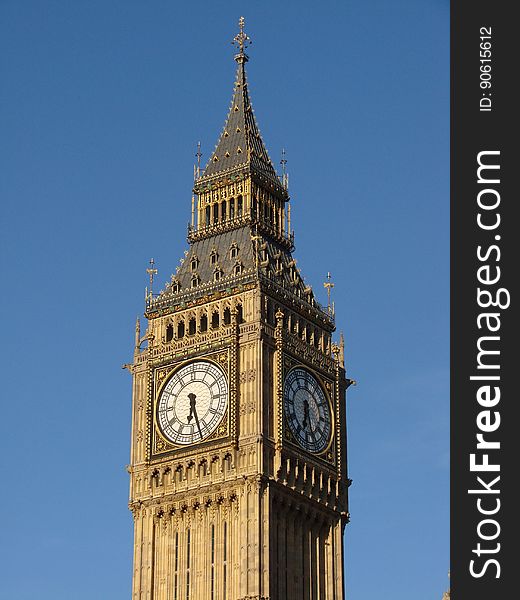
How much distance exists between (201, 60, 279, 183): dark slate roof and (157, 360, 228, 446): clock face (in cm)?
1502

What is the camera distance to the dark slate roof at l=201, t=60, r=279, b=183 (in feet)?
331

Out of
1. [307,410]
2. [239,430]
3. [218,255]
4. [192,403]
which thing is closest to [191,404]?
[192,403]

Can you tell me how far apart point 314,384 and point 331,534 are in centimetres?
890

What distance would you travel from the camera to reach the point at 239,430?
293ft

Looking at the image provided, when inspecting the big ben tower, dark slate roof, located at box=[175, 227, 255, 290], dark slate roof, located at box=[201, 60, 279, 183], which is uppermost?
dark slate roof, located at box=[201, 60, 279, 183]

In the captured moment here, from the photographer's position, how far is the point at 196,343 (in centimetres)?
9300

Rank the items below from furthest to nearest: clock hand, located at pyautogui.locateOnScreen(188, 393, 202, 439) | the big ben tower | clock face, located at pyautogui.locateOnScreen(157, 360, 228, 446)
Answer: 1. clock hand, located at pyautogui.locateOnScreen(188, 393, 202, 439)
2. clock face, located at pyautogui.locateOnScreen(157, 360, 228, 446)
3. the big ben tower

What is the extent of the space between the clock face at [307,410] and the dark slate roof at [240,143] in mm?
14799

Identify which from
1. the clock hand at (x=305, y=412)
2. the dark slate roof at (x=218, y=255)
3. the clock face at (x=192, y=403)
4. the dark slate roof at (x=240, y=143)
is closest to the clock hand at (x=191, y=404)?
the clock face at (x=192, y=403)

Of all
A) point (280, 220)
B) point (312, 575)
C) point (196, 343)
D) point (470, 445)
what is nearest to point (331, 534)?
point (312, 575)

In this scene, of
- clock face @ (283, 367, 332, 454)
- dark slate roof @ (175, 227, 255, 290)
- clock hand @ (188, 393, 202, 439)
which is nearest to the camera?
clock hand @ (188, 393, 202, 439)

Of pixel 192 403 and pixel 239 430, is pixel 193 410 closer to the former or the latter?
pixel 192 403

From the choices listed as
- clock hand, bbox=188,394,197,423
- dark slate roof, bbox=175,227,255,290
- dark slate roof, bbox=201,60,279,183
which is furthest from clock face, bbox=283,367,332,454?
dark slate roof, bbox=201,60,279,183

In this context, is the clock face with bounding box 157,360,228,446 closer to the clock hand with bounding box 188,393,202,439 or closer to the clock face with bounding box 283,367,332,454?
the clock hand with bounding box 188,393,202,439
